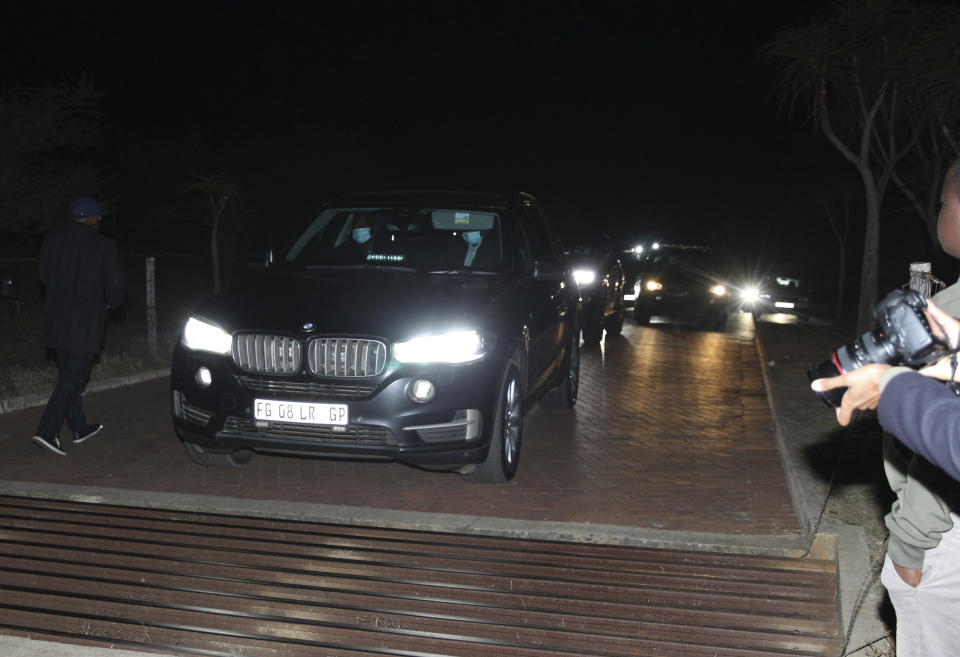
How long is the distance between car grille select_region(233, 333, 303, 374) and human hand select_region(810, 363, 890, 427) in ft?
13.0

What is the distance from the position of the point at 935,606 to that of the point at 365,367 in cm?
364

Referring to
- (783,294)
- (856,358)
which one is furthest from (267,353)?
(783,294)

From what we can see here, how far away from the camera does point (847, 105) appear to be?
1324 cm

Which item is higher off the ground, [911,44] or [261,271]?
[911,44]

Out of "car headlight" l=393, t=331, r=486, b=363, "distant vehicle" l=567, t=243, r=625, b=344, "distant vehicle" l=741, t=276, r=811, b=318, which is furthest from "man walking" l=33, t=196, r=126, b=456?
"distant vehicle" l=741, t=276, r=811, b=318

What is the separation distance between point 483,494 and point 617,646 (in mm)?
2243

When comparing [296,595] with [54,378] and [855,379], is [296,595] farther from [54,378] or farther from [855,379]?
[54,378]

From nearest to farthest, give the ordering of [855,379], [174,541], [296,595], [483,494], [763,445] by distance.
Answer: [855,379] < [296,595] < [174,541] < [483,494] < [763,445]

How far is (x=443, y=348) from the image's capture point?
5.78 meters

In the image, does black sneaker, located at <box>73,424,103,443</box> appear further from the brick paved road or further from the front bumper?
the front bumper

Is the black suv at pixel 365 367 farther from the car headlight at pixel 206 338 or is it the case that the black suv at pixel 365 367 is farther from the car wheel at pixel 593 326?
the car wheel at pixel 593 326

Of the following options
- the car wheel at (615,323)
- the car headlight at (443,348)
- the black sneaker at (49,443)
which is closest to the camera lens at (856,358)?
the car headlight at (443,348)

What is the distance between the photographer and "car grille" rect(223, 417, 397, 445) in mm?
5695

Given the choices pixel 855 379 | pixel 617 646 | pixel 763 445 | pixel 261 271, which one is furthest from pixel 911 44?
pixel 855 379
